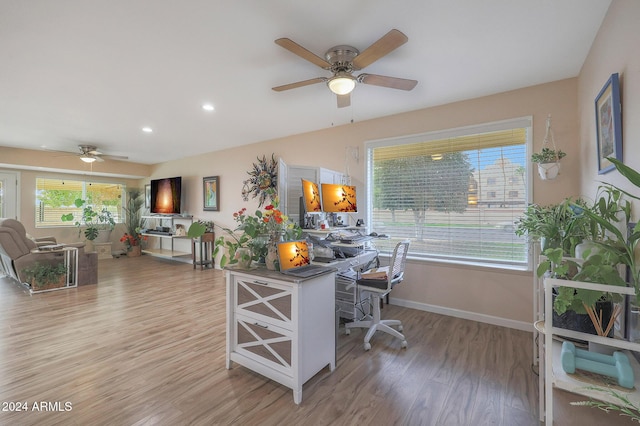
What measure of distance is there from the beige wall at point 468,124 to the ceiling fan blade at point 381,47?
1678mm

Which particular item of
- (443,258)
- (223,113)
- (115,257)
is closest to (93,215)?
(115,257)

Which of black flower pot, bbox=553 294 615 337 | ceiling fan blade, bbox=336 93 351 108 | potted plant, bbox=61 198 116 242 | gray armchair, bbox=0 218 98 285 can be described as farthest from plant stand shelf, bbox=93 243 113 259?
black flower pot, bbox=553 294 615 337

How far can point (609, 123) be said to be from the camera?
1.75m

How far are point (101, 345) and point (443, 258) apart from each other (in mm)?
3744

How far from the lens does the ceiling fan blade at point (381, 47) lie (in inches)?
68.3

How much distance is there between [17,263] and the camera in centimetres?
416

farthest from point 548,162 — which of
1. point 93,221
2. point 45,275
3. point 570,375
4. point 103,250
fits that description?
point 93,221

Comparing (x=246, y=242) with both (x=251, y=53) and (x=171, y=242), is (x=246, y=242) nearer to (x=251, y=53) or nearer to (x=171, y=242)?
(x=251, y=53)

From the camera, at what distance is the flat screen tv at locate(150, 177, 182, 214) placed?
658cm

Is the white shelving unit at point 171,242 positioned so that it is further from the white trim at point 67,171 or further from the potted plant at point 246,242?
the potted plant at point 246,242

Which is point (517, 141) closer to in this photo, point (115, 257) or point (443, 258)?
point (443, 258)

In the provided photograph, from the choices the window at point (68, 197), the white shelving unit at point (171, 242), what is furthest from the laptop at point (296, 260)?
the window at point (68, 197)

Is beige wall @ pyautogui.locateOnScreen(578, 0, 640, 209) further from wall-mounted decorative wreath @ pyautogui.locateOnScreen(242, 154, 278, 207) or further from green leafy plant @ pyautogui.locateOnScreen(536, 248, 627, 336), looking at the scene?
wall-mounted decorative wreath @ pyautogui.locateOnScreen(242, 154, 278, 207)

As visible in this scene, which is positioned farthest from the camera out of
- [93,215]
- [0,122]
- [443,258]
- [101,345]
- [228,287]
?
[93,215]
